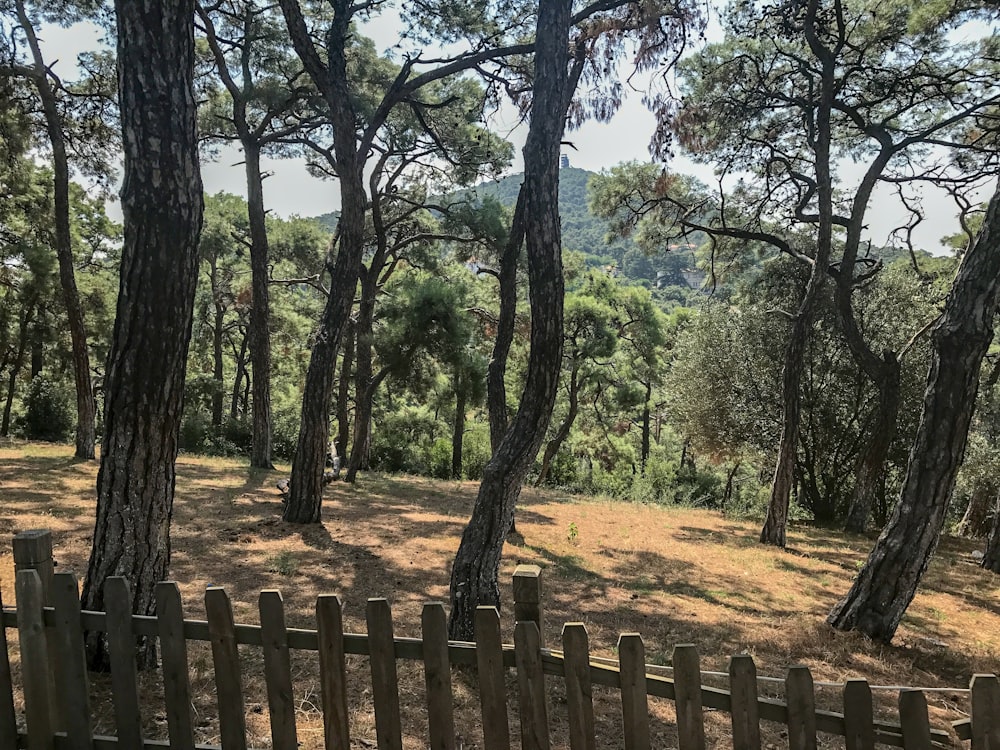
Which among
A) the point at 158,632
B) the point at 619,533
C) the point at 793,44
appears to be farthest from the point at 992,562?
the point at 158,632

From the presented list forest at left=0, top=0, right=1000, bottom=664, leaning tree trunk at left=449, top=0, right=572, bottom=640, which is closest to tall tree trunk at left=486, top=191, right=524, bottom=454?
forest at left=0, top=0, right=1000, bottom=664

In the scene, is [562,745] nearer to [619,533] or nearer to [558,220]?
[558,220]

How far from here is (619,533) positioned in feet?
32.5

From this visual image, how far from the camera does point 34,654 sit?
2.44m

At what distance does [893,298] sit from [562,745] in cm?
1257

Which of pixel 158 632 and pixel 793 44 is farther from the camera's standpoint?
pixel 793 44

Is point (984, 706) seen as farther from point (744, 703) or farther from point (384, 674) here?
point (384, 674)

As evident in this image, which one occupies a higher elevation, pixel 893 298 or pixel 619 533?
pixel 893 298

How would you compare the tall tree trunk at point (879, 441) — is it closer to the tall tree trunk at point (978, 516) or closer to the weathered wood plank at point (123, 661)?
the tall tree trunk at point (978, 516)

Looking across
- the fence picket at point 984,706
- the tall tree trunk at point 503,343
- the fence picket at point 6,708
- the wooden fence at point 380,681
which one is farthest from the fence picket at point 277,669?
the tall tree trunk at point 503,343

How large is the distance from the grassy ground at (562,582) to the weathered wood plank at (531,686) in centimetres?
108

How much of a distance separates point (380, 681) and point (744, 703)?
4.25ft

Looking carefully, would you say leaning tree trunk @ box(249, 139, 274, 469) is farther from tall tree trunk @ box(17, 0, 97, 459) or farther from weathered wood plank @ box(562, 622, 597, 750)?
weathered wood plank @ box(562, 622, 597, 750)

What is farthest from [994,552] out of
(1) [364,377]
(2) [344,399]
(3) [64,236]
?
(3) [64,236]
